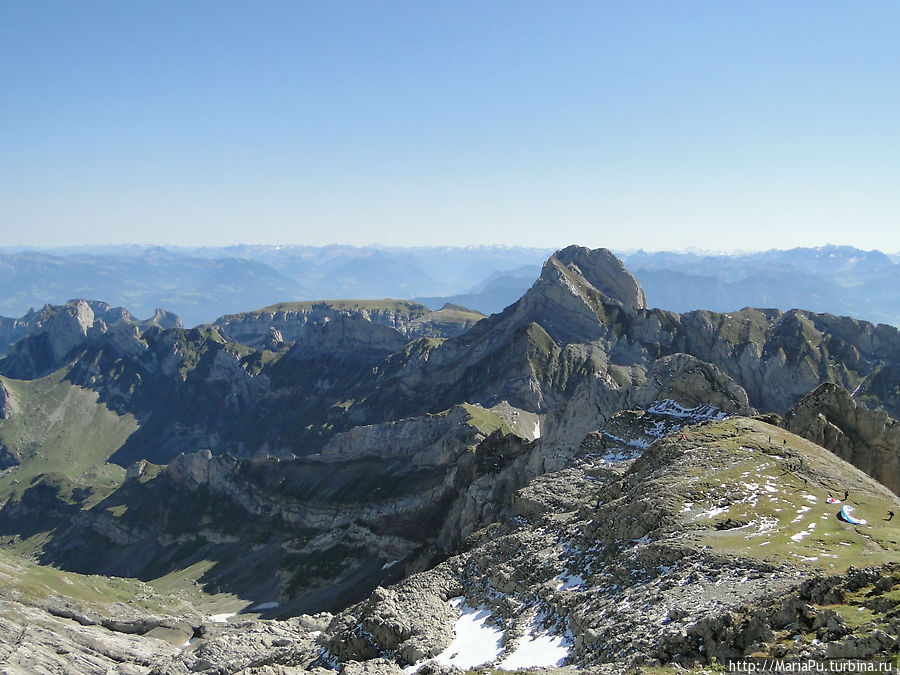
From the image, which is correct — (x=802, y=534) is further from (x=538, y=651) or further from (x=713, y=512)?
(x=538, y=651)

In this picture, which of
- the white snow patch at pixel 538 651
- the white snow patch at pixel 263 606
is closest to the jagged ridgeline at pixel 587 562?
the white snow patch at pixel 538 651

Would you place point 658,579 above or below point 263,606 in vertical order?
above

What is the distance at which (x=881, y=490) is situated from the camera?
49531 millimetres

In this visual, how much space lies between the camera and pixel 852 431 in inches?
2616

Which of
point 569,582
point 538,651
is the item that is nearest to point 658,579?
point 538,651

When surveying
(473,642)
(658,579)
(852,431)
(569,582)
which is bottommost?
(473,642)

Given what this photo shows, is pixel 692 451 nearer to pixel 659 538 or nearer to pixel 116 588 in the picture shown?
pixel 659 538

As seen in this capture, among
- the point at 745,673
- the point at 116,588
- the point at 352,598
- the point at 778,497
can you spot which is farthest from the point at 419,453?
the point at 745,673

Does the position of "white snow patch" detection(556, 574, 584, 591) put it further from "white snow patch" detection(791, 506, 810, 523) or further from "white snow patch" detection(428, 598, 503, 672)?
"white snow patch" detection(791, 506, 810, 523)

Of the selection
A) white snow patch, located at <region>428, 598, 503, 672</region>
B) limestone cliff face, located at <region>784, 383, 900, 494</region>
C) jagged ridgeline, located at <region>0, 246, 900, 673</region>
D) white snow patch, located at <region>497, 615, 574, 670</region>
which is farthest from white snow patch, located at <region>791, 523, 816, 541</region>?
limestone cliff face, located at <region>784, 383, 900, 494</region>

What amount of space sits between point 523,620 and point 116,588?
14530 cm

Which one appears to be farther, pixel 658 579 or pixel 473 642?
pixel 473 642

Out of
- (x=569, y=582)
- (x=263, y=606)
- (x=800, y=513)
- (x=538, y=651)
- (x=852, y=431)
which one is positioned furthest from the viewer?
(x=263, y=606)

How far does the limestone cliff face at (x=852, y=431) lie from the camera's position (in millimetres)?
63281
